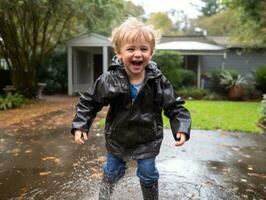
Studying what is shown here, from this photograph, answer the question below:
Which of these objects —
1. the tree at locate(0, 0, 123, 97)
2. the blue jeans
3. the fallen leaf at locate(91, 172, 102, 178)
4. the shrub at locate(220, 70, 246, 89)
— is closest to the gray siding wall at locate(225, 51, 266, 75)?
the shrub at locate(220, 70, 246, 89)

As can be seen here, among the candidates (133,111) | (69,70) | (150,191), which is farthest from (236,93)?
(133,111)

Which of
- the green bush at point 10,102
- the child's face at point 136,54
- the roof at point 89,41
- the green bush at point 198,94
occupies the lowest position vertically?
the green bush at point 198,94

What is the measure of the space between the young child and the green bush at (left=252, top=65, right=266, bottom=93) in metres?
13.5

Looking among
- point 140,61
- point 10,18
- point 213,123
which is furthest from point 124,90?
point 10,18

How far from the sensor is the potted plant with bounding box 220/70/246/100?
15430 mm

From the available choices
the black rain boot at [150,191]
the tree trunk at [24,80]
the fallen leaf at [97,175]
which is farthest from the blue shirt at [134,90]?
the tree trunk at [24,80]

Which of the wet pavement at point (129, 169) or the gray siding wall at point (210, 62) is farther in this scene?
the gray siding wall at point (210, 62)

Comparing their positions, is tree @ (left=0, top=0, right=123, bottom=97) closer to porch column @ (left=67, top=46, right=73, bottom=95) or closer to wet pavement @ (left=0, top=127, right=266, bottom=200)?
porch column @ (left=67, top=46, right=73, bottom=95)

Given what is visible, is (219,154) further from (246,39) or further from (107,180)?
(246,39)

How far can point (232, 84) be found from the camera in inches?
609

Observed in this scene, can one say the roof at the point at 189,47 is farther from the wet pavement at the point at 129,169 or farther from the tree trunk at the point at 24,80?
the wet pavement at the point at 129,169

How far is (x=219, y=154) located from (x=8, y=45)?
10.7 metres

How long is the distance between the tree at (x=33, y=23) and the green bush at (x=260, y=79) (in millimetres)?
6563

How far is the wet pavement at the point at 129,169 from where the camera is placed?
352 cm
